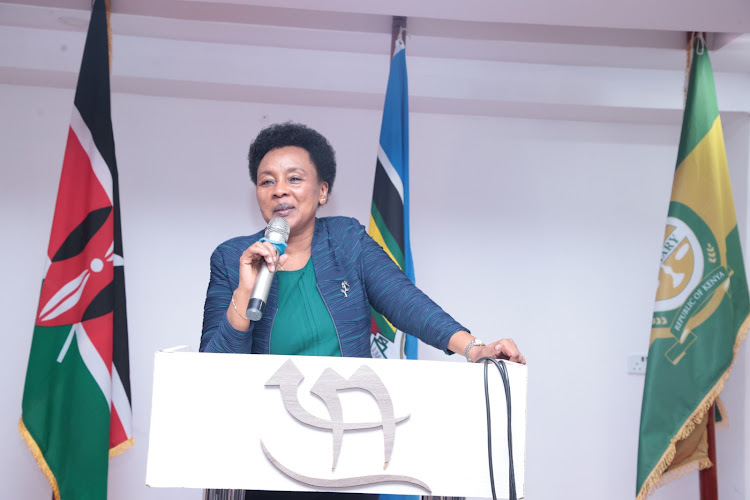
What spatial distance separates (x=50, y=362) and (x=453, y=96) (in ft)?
6.83

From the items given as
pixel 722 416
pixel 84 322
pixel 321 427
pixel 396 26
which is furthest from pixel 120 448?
pixel 722 416

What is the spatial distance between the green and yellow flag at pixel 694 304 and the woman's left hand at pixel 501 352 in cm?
165

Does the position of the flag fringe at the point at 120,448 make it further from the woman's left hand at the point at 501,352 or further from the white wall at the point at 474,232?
the woman's left hand at the point at 501,352

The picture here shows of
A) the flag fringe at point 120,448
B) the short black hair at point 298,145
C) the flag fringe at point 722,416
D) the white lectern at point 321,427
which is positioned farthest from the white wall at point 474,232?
the white lectern at point 321,427

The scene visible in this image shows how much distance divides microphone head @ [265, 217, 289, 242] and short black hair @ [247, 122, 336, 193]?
0.35 meters

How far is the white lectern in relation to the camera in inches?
41.7

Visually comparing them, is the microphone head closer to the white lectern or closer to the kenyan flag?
the white lectern

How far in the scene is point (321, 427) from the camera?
1065mm

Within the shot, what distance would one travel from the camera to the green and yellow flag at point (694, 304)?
252 centimetres

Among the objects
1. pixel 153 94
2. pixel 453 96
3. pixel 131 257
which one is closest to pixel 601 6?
→ pixel 453 96

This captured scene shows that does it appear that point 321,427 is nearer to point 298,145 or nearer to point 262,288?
point 262,288

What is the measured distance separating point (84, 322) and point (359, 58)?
1.70 meters

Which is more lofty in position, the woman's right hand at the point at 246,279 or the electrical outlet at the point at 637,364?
the woman's right hand at the point at 246,279

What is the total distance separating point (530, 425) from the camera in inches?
122
